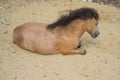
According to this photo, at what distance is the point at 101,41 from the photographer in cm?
634

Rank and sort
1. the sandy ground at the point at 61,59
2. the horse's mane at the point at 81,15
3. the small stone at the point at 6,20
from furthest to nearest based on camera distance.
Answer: the small stone at the point at 6,20 < the horse's mane at the point at 81,15 < the sandy ground at the point at 61,59

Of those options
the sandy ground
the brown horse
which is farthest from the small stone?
the brown horse

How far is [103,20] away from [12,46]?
2.13 m

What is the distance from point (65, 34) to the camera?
582 centimetres

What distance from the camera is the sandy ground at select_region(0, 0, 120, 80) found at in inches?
209

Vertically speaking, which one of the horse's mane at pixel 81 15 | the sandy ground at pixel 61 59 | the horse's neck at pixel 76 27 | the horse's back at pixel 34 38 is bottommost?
the sandy ground at pixel 61 59

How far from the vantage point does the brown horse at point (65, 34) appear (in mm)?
5762

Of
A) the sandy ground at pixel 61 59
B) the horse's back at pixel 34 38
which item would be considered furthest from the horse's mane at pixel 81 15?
the sandy ground at pixel 61 59

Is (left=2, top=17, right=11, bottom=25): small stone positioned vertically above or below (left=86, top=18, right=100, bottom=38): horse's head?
below

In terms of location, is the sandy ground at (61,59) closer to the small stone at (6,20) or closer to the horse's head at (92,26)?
the small stone at (6,20)

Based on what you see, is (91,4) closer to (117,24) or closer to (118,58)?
(117,24)

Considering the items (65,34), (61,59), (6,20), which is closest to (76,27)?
(65,34)

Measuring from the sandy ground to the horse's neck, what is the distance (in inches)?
15.3

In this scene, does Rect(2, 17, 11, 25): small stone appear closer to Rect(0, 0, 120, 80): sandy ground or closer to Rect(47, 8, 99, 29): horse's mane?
Rect(0, 0, 120, 80): sandy ground
